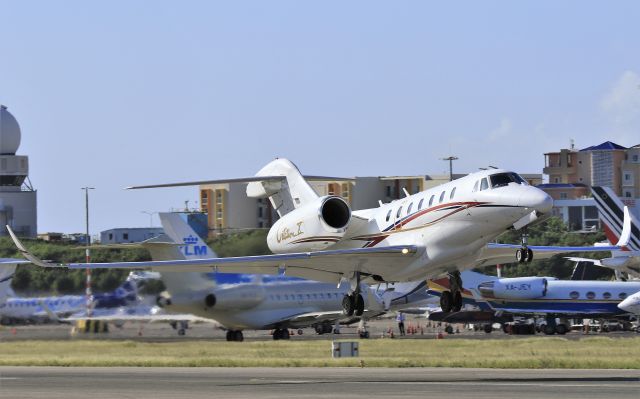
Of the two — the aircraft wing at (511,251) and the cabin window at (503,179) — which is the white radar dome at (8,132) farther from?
the cabin window at (503,179)

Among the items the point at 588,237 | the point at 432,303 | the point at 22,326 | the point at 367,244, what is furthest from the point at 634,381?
the point at 588,237

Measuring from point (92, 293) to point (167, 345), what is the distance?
1043cm

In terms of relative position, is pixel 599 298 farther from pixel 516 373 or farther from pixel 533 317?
pixel 516 373

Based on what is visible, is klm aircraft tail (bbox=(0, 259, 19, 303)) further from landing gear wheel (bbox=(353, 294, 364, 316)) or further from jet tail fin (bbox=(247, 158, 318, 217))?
landing gear wheel (bbox=(353, 294, 364, 316))

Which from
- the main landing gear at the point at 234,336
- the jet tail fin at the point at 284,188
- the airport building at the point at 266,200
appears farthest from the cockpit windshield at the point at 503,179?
the airport building at the point at 266,200

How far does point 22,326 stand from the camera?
58.7 metres

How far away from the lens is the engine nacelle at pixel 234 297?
2189 inches

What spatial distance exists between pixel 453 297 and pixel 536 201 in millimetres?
5029

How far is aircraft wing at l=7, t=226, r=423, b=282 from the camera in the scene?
3222cm

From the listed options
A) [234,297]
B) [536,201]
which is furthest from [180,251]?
[536,201]

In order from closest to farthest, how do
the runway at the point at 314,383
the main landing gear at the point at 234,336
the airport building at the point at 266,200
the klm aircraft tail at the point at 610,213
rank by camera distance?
the runway at the point at 314,383
the main landing gear at the point at 234,336
the klm aircraft tail at the point at 610,213
the airport building at the point at 266,200

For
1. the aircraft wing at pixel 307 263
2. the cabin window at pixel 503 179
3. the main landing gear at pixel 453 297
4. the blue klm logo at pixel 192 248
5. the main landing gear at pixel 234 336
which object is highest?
the cabin window at pixel 503 179

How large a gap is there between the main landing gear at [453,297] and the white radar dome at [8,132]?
77158mm

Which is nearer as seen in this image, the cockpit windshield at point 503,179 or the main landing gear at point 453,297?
the cockpit windshield at point 503,179
